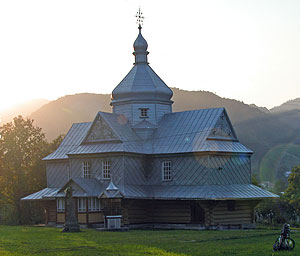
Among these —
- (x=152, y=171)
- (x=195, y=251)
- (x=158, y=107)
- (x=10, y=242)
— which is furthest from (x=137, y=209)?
(x=195, y=251)

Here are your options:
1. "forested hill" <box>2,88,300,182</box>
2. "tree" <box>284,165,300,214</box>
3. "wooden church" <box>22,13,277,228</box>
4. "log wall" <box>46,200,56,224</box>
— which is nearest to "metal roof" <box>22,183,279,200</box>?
"wooden church" <box>22,13,277,228</box>

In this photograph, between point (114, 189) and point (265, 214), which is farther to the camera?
point (265, 214)

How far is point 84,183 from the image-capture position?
1599 inches

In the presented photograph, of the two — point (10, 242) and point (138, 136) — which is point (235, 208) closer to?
point (138, 136)

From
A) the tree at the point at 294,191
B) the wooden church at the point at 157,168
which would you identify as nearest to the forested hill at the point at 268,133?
the tree at the point at 294,191

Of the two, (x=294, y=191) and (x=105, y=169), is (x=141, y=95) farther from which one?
(x=294, y=191)

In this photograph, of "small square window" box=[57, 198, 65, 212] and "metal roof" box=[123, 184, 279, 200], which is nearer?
"metal roof" box=[123, 184, 279, 200]

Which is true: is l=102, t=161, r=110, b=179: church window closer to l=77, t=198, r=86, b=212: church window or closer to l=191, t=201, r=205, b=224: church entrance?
l=77, t=198, r=86, b=212: church window

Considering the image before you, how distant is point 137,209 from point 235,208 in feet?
22.9

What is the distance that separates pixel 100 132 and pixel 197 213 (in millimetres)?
9415

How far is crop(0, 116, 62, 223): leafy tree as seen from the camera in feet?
174

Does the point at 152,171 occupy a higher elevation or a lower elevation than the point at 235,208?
higher

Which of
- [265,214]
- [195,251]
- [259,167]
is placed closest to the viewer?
[195,251]

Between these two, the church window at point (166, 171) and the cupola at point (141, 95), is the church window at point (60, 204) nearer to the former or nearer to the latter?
the church window at point (166, 171)
